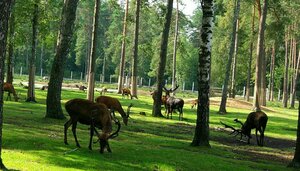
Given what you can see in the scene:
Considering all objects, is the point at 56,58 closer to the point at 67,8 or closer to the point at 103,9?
the point at 67,8

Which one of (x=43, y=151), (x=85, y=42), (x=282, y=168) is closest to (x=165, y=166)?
(x=43, y=151)

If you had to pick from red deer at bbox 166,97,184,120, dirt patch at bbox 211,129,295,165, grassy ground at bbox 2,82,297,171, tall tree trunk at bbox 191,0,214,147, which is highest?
tall tree trunk at bbox 191,0,214,147

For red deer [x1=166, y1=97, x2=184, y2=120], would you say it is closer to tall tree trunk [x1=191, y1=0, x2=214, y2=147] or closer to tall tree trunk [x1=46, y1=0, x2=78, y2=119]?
tall tree trunk [x1=46, y1=0, x2=78, y2=119]

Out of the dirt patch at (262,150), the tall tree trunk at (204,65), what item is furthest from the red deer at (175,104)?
the tall tree trunk at (204,65)

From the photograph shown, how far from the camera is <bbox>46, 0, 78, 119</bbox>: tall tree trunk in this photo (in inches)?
866

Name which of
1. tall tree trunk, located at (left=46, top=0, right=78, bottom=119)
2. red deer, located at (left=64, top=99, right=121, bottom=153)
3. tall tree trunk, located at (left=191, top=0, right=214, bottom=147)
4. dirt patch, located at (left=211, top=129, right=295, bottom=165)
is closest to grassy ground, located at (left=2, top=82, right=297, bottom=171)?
dirt patch, located at (left=211, top=129, right=295, bottom=165)

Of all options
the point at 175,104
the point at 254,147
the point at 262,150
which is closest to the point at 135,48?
the point at 175,104

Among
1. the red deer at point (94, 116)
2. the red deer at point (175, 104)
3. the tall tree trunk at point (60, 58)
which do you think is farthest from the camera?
the red deer at point (175, 104)

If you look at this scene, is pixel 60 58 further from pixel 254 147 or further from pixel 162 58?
pixel 254 147

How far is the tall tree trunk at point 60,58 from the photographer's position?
866 inches

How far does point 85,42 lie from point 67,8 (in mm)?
90481

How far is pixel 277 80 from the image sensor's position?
299 ft

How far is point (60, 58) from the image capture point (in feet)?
73.3

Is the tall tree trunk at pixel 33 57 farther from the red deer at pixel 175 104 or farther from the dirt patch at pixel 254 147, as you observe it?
the dirt patch at pixel 254 147
